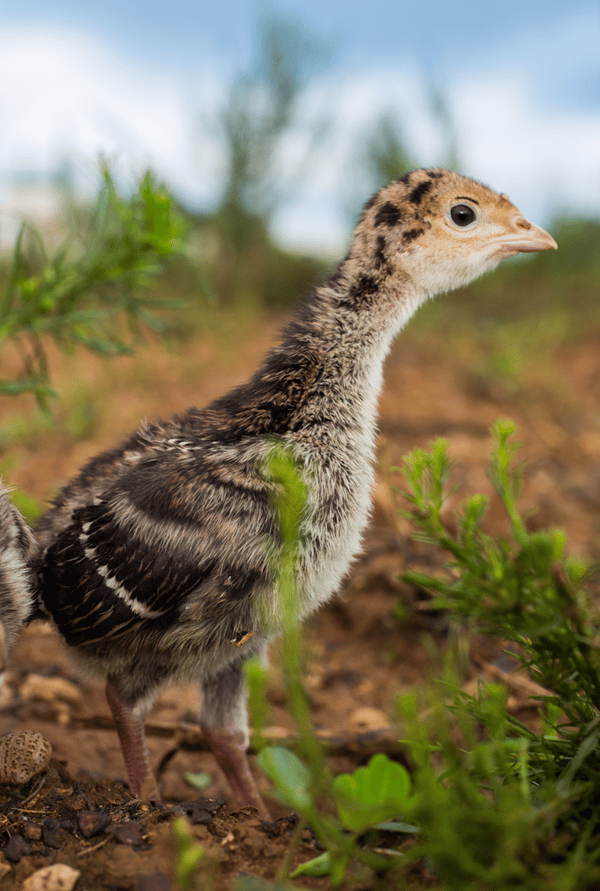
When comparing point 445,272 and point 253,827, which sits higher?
point 445,272

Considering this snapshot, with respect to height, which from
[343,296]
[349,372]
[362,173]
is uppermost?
[362,173]

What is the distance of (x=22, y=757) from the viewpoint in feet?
6.09

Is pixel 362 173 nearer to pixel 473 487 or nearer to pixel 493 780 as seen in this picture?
pixel 473 487

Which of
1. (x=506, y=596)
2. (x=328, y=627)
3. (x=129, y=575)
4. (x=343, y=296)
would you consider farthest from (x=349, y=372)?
(x=328, y=627)

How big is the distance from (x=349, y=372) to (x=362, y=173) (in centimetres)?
721

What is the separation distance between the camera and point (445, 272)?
249 cm

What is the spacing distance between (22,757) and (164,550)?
639mm

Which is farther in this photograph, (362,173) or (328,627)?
(362,173)

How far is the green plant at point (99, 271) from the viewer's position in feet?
8.68

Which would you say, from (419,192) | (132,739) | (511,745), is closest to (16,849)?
(132,739)

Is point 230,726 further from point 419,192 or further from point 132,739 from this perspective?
point 419,192

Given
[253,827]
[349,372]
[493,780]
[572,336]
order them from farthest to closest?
[572,336]
[349,372]
[253,827]
[493,780]

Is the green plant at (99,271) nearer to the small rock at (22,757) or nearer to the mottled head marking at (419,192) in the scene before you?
the mottled head marking at (419,192)

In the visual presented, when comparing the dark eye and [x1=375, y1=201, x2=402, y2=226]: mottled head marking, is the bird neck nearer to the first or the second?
[x1=375, y1=201, x2=402, y2=226]: mottled head marking
